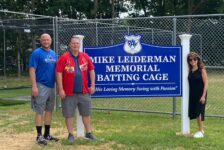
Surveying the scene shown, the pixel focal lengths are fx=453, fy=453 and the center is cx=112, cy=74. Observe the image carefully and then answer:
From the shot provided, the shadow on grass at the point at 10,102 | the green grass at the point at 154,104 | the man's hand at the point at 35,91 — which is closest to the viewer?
the man's hand at the point at 35,91

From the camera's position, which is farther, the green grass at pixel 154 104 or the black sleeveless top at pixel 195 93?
the green grass at pixel 154 104

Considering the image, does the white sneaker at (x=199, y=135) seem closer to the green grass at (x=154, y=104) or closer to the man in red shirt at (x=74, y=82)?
the man in red shirt at (x=74, y=82)

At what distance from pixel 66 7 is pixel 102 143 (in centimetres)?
2894

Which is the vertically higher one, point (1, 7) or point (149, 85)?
point (1, 7)

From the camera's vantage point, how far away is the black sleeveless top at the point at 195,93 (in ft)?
25.0

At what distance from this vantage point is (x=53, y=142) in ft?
24.4

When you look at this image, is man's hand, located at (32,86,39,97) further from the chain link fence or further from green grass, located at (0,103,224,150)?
the chain link fence

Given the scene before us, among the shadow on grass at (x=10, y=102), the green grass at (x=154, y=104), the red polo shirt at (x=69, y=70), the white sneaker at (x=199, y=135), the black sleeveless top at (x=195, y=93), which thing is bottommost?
the shadow on grass at (x=10, y=102)

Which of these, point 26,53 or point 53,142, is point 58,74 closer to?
point 53,142

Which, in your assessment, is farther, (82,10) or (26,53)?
(82,10)

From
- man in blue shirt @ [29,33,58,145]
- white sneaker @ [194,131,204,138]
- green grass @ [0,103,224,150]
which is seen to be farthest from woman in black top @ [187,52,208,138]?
man in blue shirt @ [29,33,58,145]

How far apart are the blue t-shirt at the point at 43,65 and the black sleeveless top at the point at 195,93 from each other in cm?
237

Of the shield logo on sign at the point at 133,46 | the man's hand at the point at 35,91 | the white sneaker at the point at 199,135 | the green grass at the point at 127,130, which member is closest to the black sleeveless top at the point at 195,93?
the white sneaker at the point at 199,135

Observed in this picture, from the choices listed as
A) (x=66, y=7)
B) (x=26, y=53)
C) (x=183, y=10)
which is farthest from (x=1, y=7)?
(x=183, y=10)
